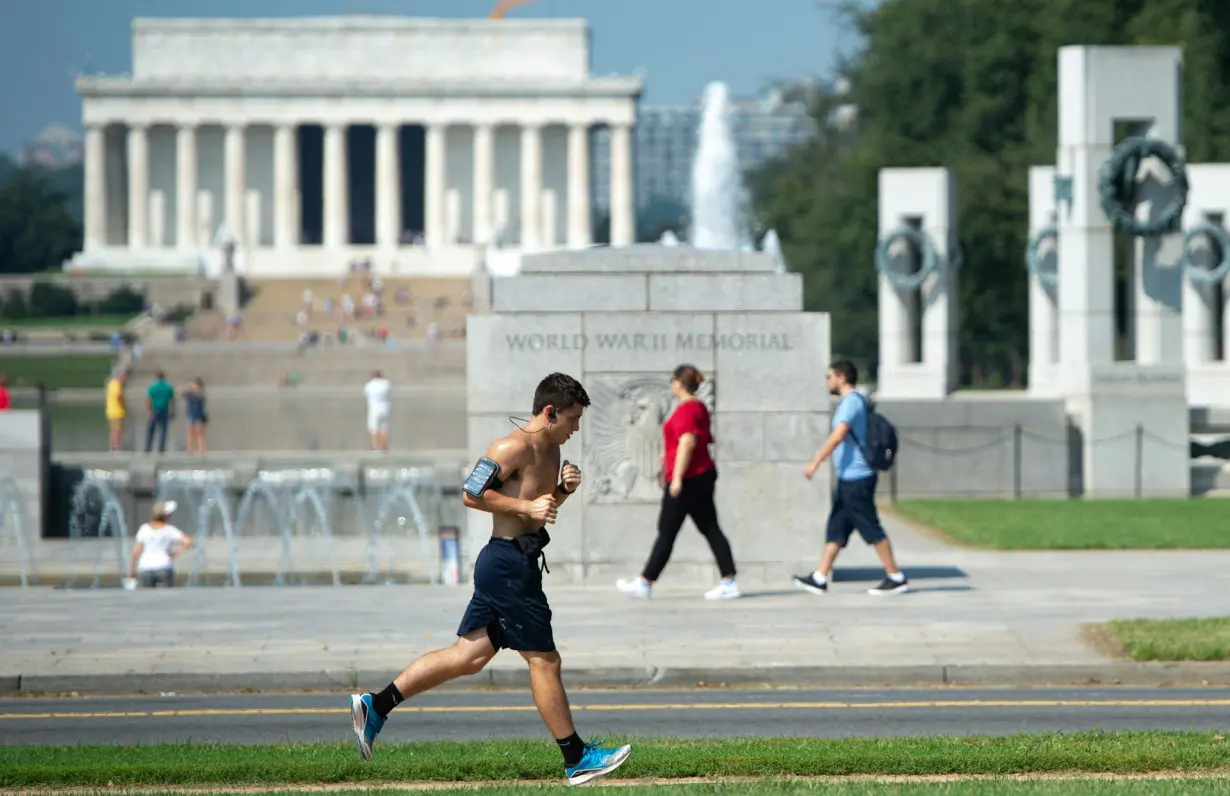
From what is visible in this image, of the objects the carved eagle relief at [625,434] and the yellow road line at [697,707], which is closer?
the yellow road line at [697,707]

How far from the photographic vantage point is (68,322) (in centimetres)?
9719

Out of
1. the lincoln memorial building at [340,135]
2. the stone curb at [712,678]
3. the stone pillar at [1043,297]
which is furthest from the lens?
the lincoln memorial building at [340,135]

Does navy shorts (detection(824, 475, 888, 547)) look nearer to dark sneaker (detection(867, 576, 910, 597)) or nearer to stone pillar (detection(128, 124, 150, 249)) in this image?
dark sneaker (detection(867, 576, 910, 597))

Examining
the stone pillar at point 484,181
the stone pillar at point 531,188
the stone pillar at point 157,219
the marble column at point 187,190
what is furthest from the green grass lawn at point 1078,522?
the stone pillar at point 157,219

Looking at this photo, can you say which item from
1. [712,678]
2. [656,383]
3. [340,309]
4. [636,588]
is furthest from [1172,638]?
[340,309]

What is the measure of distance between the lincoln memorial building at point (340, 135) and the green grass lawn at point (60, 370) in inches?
1599

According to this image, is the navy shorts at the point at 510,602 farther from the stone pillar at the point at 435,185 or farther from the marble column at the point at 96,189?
the marble column at the point at 96,189

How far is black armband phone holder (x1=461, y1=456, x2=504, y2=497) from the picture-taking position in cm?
998

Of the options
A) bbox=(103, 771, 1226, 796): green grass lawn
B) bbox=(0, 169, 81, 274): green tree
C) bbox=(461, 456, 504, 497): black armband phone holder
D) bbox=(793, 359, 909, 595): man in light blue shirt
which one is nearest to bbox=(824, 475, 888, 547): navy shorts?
bbox=(793, 359, 909, 595): man in light blue shirt

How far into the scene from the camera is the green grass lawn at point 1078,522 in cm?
2275

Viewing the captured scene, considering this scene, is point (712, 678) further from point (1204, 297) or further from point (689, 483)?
point (1204, 297)

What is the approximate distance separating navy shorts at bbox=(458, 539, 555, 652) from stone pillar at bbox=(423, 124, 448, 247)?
115 m

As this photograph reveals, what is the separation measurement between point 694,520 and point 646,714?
492cm

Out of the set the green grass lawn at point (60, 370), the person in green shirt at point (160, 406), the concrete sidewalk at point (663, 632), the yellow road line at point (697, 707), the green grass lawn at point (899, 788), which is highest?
the green grass lawn at point (60, 370)
